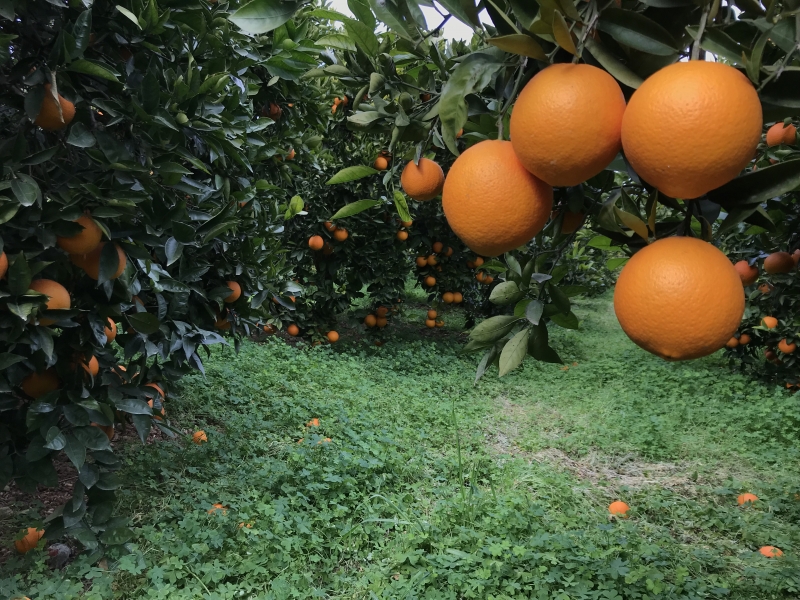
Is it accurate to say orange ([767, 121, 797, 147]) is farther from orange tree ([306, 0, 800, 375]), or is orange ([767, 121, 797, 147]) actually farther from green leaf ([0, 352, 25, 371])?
green leaf ([0, 352, 25, 371])

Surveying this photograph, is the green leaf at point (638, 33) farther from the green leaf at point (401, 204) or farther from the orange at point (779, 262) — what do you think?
Result: the orange at point (779, 262)

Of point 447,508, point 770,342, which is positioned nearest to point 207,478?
point 447,508

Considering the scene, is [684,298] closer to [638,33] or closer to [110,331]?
[638,33]

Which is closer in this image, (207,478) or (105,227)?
(105,227)

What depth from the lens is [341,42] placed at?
1.09m

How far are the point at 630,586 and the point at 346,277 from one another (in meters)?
4.38

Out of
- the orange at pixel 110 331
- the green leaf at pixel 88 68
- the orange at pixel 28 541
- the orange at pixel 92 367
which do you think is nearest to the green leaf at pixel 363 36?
the green leaf at pixel 88 68

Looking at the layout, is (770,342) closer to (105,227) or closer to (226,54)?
(226,54)

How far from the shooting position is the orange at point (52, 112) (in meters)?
1.40

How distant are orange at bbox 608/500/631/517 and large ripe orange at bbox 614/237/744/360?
8.06 feet

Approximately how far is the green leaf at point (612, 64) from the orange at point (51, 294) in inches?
58.4

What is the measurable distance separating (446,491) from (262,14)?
252cm

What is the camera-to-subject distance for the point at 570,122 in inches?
22.5

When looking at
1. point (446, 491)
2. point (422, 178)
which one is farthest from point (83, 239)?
point (446, 491)
